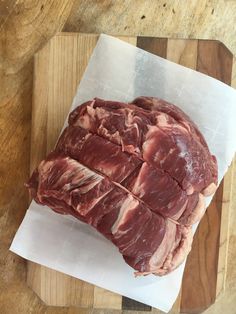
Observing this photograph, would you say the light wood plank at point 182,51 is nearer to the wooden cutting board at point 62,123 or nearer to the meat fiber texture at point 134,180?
the wooden cutting board at point 62,123

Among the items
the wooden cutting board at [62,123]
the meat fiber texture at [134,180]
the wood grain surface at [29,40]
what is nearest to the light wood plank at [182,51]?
the wooden cutting board at [62,123]

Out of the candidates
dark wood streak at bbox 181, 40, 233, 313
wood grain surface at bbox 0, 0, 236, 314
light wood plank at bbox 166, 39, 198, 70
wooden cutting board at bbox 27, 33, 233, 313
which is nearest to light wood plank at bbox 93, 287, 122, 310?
wooden cutting board at bbox 27, 33, 233, 313

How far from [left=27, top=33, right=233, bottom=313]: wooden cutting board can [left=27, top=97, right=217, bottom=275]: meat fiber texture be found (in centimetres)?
22

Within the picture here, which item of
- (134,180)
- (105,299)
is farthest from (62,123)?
(105,299)

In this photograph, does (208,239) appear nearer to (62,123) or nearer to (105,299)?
(105,299)

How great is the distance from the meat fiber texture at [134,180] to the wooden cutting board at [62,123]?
0.22 m

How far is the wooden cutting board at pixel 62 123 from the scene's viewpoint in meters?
2.05

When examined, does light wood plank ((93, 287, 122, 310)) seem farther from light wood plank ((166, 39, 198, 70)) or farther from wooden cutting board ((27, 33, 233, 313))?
light wood plank ((166, 39, 198, 70))

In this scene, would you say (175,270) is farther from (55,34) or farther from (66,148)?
(55,34)

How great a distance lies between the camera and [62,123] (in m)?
2.06

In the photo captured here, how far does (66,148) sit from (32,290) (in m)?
0.64

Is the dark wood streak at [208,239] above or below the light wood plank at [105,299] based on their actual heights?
above

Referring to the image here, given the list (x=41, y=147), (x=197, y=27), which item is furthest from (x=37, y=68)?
(x=197, y=27)

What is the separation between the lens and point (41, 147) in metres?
2.06
